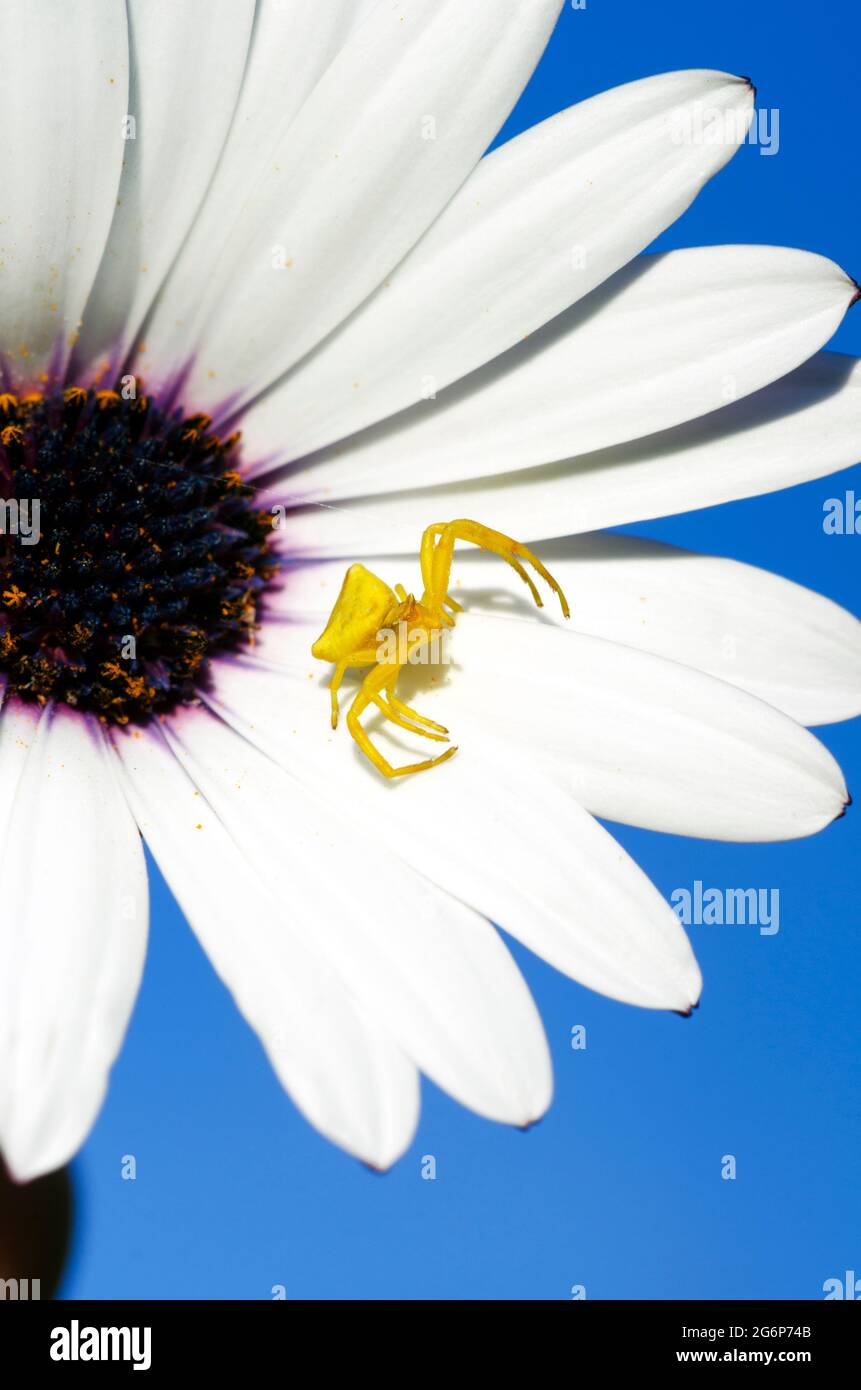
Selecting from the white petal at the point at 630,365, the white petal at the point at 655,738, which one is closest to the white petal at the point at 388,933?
the white petal at the point at 655,738

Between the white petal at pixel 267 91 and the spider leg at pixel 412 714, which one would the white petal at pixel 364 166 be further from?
the spider leg at pixel 412 714

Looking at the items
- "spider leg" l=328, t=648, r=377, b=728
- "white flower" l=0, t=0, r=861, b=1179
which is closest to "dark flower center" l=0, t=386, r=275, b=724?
"white flower" l=0, t=0, r=861, b=1179

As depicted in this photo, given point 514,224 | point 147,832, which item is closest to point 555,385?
point 514,224

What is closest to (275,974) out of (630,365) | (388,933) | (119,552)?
(388,933)

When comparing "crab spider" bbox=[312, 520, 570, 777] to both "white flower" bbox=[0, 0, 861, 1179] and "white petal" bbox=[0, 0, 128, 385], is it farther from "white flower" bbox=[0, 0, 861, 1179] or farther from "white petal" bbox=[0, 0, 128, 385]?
"white petal" bbox=[0, 0, 128, 385]

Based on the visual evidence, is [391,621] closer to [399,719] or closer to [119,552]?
[399,719]

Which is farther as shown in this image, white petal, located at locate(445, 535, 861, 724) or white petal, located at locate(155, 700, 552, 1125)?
white petal, located at locate(445, 535, 861, 724)
